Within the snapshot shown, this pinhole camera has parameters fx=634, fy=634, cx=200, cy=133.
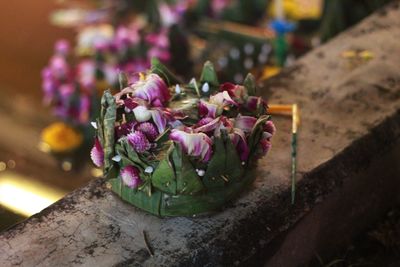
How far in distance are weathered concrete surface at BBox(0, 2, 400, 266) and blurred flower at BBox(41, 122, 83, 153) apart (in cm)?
126

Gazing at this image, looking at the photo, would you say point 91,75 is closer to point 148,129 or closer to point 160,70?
point 160,70

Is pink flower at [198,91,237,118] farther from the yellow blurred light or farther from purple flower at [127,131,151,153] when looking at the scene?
the yellow blurred light

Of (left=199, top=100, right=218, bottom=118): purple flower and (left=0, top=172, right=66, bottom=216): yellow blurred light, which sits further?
(left=0, top=172, right=66, bottom=216): yellow blurred light

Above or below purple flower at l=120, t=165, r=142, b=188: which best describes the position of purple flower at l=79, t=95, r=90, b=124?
below

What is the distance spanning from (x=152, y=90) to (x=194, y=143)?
0.26 m

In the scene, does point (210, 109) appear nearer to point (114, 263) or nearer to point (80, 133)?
point (114, 263)

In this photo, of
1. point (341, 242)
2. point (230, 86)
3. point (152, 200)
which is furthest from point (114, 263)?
point (341, 242)

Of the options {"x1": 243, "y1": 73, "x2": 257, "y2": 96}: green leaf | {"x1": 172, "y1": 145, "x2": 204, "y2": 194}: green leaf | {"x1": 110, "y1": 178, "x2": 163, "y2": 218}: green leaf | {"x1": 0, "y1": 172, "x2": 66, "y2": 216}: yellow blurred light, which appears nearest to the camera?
{"x1": 172, "y1": 145, "x2": 204, "y2": 194}: green leaf

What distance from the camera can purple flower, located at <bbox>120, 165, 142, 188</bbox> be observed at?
172 cm

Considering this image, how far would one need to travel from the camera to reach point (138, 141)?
1.70 meters

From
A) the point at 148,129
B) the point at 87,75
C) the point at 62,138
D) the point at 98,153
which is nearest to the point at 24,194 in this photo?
the point at 62,138

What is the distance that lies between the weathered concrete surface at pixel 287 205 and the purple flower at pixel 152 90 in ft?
1.05

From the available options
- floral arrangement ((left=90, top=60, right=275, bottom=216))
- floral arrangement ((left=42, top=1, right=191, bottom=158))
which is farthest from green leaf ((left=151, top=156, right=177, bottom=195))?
floral arrangement ((left=42, top=1, right=191, bottom=158))

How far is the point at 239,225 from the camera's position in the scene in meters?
1.79
